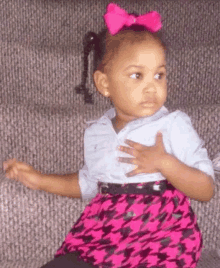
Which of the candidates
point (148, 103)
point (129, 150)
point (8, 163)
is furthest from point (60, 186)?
point (148, 103)

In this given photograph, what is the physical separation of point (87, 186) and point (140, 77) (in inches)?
16.6

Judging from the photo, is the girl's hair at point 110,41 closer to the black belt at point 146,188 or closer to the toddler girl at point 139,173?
the toddler girl at point 139,173

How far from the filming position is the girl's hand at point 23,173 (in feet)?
Answer: 3.80

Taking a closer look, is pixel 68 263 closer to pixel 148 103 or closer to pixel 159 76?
pixel 148 103

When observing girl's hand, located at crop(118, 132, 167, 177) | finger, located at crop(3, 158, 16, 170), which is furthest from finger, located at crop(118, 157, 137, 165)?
finger, located at crop(3, 158, 16, 170)

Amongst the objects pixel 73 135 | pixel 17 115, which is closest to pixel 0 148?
pixel 17 115

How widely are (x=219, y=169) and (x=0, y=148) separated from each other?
0.83 m

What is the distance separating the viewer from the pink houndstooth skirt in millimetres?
934

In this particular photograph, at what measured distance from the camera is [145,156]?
0.98 metres

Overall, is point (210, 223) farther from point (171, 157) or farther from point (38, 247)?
point (38, 247)

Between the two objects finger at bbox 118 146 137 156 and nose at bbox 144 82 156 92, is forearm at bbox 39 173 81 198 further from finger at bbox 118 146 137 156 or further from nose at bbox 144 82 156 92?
nose at bbox 144 82 156 92

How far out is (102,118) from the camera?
120 cm

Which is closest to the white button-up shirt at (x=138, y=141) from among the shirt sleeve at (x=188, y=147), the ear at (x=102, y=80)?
the shirt sleeve at (x=188, y=147)

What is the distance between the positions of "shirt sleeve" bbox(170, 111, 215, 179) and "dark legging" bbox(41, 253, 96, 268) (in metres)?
0.42
